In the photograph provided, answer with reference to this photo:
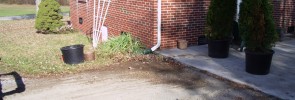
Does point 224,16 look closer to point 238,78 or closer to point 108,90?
point 238,78

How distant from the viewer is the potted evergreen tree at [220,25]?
25.4 ft

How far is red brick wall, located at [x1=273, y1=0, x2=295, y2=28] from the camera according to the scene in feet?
36.0

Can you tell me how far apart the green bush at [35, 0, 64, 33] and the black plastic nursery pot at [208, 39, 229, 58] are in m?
7.41

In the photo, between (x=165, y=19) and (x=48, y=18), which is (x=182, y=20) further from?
(x=48, y=18)

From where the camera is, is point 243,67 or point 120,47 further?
point 120,47

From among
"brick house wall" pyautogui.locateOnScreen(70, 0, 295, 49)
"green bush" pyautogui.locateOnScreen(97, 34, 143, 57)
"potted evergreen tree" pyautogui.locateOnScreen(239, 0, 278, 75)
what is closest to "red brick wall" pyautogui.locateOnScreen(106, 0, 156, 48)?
"brick house wall" pyautogui.locateOnScreen(70, 0, 295, 49)

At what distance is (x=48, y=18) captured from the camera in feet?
43.4

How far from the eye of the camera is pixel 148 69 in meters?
7.33

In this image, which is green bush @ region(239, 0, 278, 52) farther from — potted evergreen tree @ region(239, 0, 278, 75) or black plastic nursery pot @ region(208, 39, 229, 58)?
black plastic nursery pot @ region(208, 39, 229, 58)

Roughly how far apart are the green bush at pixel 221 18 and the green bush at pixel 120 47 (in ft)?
6.56

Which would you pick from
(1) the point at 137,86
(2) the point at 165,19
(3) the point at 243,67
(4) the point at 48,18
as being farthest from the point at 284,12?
(4) the point at 48,18

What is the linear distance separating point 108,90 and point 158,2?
3265mm

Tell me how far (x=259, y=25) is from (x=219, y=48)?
1654mm

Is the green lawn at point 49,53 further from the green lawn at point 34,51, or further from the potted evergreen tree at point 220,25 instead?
the potted evergreen tree at point 220,25
